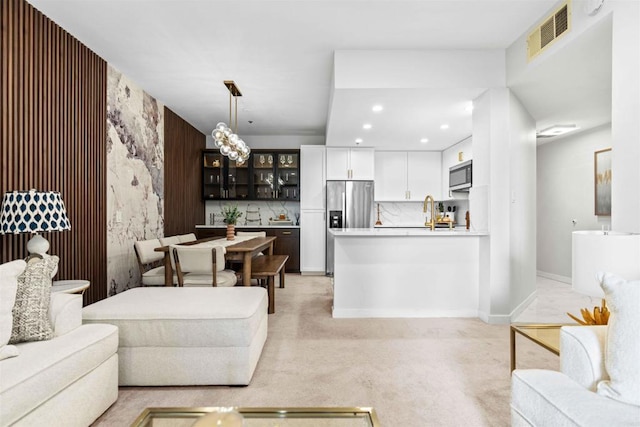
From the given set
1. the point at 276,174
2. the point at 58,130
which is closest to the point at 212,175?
the point at 276,174

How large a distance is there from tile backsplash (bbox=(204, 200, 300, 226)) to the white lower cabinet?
2.10 ft

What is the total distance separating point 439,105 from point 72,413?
4074mm

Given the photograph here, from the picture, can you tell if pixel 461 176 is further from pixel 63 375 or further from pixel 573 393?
pixel 63 375

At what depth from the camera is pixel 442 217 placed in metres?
6.81

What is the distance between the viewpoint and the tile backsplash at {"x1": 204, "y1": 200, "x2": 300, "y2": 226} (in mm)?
7133

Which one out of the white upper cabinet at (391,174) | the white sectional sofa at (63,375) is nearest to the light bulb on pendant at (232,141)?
the white sectional sofa at (63,375)

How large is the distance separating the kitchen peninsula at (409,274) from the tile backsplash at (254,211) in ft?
11.6

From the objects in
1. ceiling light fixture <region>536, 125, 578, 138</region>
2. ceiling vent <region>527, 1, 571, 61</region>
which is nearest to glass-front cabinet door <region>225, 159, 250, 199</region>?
ceiling light fixture <region>536, 125, 578, 138</region>

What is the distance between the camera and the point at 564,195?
5.71m

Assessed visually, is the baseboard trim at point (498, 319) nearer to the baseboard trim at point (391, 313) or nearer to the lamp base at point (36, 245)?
the baseboard trim at point (391, 313)

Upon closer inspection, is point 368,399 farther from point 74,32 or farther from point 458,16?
point 74,32

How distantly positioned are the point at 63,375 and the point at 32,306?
0.43 meters

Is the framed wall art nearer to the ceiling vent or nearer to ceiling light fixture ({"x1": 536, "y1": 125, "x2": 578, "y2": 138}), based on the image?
ceiling light fixture ({"x1": 536, "y1": 125, "x2": 578, "y2": 138})

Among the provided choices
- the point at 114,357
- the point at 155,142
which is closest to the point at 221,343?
the point at 114,357
